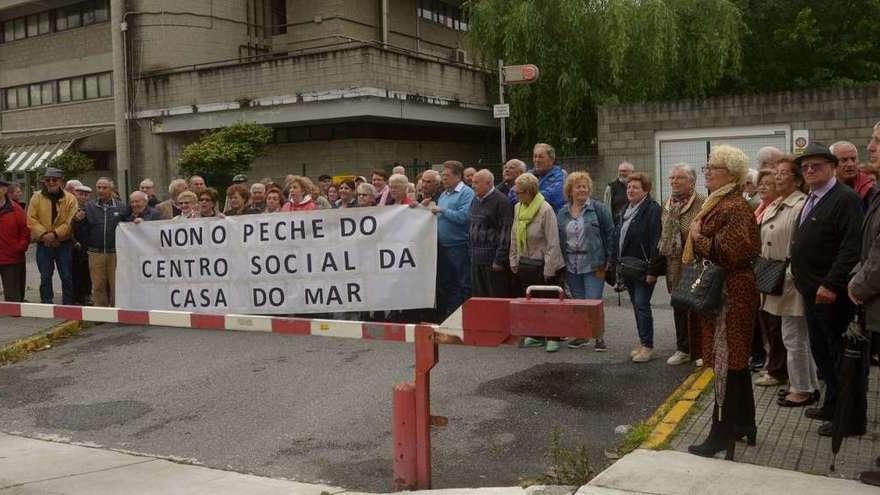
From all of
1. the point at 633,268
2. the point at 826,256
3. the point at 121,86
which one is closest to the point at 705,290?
the point at 826,256

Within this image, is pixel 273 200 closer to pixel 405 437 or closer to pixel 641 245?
pixel 641 245

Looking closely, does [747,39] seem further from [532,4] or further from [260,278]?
[260,278]

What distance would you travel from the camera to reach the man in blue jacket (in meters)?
9.32

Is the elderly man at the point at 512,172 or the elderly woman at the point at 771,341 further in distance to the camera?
the elderly man at the point at 512,172

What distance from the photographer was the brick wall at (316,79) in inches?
989

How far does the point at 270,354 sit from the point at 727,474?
533cm

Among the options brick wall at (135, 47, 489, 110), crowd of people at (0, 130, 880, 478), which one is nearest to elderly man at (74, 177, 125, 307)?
crowd of people at (0, 130, 880, 478)

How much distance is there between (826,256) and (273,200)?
21.4ft

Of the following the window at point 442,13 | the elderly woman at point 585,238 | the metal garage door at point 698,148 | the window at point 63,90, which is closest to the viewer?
the elderly woman at point 585,238

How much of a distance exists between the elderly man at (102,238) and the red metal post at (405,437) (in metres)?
7.36

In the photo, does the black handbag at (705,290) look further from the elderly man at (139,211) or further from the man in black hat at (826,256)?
the elderly man at (139,211)

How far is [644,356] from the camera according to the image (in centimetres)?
785

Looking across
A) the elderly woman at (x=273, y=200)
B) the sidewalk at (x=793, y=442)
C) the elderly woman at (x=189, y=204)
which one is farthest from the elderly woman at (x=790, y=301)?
the elderly woman at (x=189, y=204)

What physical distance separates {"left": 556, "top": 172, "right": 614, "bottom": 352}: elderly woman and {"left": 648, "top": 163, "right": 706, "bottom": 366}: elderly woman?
691 millimetres
